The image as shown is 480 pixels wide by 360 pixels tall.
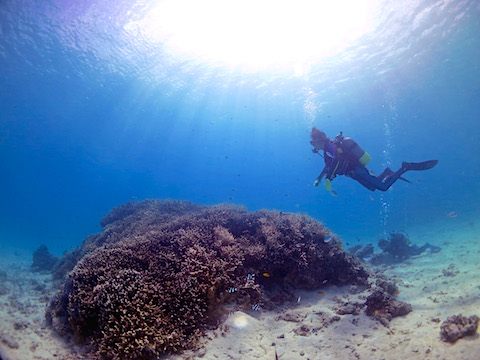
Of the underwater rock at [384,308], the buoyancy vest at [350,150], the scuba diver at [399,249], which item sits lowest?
the underwater rock at [384,308]

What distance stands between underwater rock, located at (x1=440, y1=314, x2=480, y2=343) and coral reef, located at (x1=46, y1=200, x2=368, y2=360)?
3.06 m

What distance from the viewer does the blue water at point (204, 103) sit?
22641 mm

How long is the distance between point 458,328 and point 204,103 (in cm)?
4273

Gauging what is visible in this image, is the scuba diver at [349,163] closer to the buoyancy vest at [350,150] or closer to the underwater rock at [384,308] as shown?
the buoyancy vest at [350,150]

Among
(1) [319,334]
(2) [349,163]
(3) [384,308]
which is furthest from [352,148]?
(1) [319,334]

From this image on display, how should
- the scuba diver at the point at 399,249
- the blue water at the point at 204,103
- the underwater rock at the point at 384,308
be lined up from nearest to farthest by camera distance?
the underwater rock at the point at 384,308, the scuba diver at the point at 399,249, the blue water at the point at 204,103

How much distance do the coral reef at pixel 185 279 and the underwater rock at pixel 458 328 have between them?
3.06m

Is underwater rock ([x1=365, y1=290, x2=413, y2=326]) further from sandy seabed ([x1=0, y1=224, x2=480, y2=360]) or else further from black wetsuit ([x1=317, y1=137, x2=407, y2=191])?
black wetsuit ([x1=317, y1=137, x2=407, y2=191])

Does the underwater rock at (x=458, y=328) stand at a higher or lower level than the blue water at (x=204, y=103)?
lower

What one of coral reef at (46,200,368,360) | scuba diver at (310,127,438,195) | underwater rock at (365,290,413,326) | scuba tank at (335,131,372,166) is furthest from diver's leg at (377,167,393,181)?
underwater rock at (365,290,413,326)

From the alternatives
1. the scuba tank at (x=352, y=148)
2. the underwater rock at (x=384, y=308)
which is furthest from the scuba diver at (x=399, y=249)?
the underwater rock at (x=384, y=308)

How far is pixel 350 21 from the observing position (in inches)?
828

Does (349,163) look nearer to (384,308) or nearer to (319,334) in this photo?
(384,308)

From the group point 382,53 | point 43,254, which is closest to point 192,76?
point 382,53
